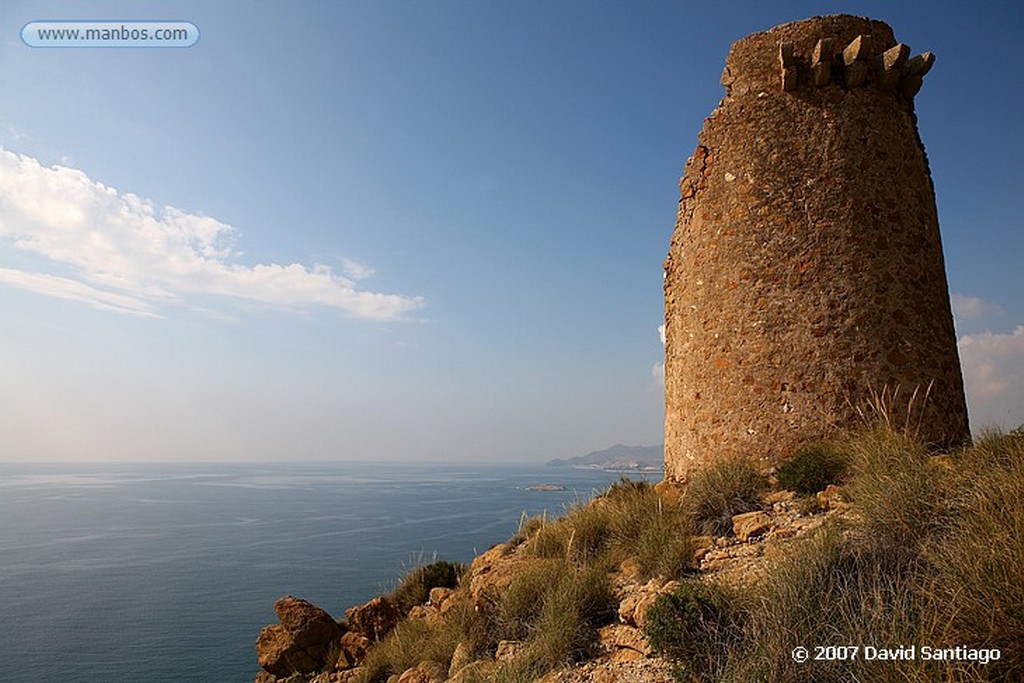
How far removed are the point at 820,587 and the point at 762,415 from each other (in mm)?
3568

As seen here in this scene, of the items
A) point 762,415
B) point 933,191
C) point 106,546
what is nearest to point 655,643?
point 762,415

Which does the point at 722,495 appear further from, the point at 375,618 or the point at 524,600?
the point at 375,618

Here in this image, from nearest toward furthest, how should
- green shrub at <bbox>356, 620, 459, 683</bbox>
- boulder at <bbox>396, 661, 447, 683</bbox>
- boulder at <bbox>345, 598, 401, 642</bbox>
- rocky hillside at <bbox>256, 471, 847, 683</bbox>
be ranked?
1. rocky hillside at <bbox>256, 471, 847, 683</bbox>
2. boulder at <bbox>396, 661, 447, 683</bbox>
3. green shrub at <bbox>356, 620, 459, 683</bbox>
4. boulder at <bbox>345, 598, 401, 642</bbox>

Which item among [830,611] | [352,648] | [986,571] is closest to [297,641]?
[352,648]

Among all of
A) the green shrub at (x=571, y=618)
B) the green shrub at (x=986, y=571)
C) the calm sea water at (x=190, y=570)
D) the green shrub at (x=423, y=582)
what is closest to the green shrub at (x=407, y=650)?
the green shrub at (x=423, y=582)

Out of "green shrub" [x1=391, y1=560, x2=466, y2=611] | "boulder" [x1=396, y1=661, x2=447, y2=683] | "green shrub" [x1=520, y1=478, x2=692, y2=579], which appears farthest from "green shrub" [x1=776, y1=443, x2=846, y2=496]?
"green shrub" [x1=391, y1=560, x2=466, y2=611]

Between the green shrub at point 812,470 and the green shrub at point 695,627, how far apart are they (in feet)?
7.74

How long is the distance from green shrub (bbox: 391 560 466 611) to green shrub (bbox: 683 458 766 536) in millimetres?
4352

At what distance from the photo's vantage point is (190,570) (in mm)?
38406

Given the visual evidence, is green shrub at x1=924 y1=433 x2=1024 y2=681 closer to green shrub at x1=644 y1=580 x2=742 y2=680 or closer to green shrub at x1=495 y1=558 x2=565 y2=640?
green shrub at x1=644 y1=580 x2=742 y2=680

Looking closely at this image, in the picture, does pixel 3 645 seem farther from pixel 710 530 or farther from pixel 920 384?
pixel 920 384

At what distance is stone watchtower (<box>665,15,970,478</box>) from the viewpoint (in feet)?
21.7

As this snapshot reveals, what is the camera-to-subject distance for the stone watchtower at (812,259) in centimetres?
662

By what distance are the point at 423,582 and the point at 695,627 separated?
6.19 meters
